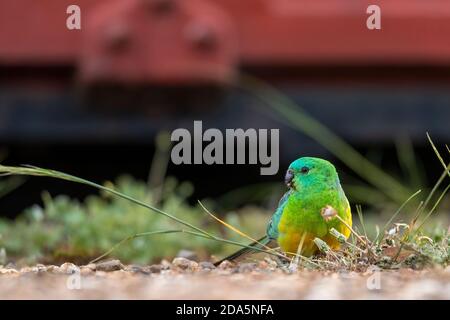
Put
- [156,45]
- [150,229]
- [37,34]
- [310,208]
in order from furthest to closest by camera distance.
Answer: [37,34], [156,45], [150,229], [310,208]

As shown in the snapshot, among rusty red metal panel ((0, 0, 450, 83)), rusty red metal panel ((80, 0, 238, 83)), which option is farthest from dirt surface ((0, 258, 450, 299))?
rusty red metal panel ((0, 0, 450, 83))

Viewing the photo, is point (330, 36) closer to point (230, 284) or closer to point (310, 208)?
point (310, 208)

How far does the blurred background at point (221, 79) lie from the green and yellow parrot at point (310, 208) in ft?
7.32

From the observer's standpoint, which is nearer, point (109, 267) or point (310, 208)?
point (310, 208)

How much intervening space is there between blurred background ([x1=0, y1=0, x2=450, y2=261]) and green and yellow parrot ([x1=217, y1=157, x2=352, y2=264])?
7.32ft

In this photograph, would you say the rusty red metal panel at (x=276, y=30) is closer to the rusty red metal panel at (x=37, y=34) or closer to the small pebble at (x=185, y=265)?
the rusty red metal panel at (x=37, y=34)

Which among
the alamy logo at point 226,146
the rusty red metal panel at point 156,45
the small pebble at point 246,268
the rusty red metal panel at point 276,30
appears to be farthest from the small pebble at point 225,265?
the rusty red metal panel at point 276,30

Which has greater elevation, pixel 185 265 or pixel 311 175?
pixel 311 175

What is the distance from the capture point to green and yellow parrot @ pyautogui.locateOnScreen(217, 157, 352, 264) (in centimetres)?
195

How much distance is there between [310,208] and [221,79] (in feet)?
7.66

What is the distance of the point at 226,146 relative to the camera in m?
4.13

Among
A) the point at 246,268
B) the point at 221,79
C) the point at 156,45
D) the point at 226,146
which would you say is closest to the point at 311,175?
the point at 246,268

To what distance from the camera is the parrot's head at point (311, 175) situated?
77.1 inches

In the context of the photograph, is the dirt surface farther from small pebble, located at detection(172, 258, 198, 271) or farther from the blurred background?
the blurred background
